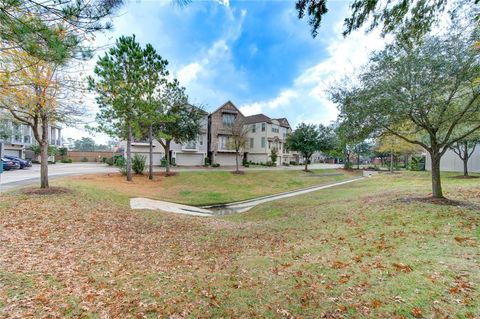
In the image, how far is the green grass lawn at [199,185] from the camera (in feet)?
50.8

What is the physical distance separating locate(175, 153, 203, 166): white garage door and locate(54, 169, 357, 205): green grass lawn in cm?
1154

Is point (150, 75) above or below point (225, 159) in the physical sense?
above

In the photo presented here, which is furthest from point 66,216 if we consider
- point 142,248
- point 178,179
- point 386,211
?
point 178,179

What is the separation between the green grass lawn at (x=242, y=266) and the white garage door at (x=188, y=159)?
26801 mm

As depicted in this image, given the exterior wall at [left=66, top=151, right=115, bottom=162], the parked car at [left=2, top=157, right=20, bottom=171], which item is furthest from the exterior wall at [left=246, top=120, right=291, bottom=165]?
the parked car at [left=2, top=157, right=20, bottom=171]

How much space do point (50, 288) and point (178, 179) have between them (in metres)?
18.8

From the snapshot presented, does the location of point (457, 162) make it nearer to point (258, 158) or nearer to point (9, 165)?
point (258, 158)

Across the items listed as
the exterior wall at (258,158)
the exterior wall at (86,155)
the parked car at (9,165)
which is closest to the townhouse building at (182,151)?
the exterior wall at (86,155)

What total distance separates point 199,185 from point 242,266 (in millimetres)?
16121

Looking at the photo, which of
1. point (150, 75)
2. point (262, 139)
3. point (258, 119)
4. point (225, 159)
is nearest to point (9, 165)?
point (150, 75)

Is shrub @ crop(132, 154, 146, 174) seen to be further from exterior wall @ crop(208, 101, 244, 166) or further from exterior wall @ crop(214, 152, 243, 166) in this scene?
exterior wall @ crop(214, 152, 243, 166)

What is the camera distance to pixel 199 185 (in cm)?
2042

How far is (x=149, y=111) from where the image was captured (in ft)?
48.5

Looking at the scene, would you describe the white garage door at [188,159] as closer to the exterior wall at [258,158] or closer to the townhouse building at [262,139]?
the townhouse building at [262,139]
